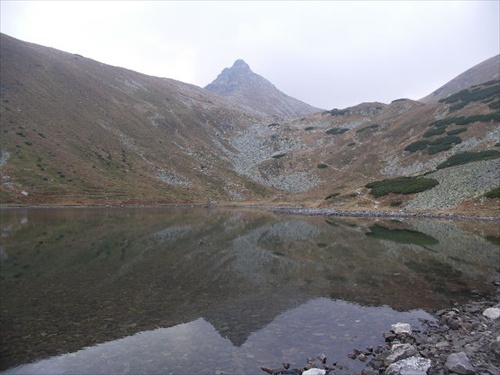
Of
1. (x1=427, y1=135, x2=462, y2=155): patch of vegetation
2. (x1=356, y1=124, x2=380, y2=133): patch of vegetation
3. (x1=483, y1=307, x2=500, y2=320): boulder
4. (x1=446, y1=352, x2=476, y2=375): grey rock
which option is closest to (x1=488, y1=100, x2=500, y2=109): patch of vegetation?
(x1=427, y1=135, x2=462, y2=155): patch of vegetation

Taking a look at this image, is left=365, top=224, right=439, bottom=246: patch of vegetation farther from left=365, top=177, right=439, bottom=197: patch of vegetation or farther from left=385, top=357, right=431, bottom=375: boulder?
left=385, top=357, right=431, bottom=375: boulder

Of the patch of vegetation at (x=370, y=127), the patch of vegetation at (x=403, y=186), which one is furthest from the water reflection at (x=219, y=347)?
the patch of vegetation at (x=370, y=127)

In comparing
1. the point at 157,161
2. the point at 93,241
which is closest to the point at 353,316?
the point at 93,241

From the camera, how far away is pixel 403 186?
69062 millimetres

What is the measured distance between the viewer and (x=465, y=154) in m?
71.9

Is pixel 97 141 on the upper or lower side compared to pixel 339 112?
lower

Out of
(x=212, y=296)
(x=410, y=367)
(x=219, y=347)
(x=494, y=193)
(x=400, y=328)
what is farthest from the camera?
(x=494, y=193)

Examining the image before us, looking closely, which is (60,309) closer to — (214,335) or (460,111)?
(214,335)

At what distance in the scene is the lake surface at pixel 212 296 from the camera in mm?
11820

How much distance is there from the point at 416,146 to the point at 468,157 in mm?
21369

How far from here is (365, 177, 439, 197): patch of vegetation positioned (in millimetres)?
65688

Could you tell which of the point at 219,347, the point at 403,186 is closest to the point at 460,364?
the point at 219,347

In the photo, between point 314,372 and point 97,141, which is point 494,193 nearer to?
point 314,372

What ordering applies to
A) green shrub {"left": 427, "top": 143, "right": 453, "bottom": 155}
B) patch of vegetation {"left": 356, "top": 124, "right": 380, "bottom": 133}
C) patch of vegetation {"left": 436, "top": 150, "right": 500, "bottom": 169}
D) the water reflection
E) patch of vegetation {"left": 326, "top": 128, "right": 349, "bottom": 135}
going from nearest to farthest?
the water reflection, patch of vegetation {"left": 436, "top": 150, "right": 500, "bottom": 169}, green shrub {"left": 427, "top": 143, "right": 453, "bottom": 155}, patch of vegetation {"left": 356, "top": 124, "right": 380, "bottom": 133}, patch of vegetation {"left": 326, "top": 128, "right": 349, "bottom": 135}
